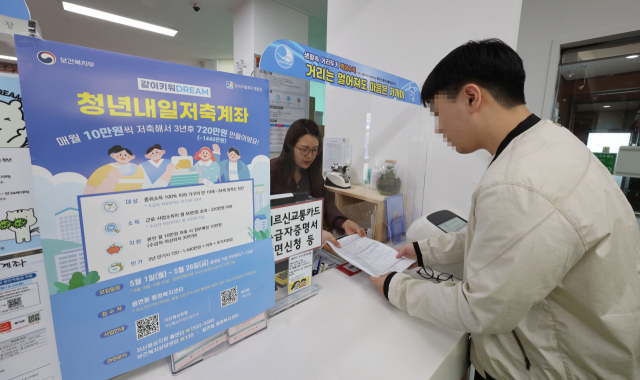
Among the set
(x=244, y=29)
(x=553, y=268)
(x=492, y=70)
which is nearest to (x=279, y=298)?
(x=553, y=268)

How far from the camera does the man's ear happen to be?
2.41 feet

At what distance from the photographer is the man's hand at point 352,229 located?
4.27 feet

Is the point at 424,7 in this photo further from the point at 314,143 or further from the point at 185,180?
the point at 185,180

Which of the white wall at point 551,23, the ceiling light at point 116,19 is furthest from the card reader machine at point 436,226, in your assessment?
the ceiling light at point 116,19

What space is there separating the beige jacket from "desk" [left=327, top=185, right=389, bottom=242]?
78cm

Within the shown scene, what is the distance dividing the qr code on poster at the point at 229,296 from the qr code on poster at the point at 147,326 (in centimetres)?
14

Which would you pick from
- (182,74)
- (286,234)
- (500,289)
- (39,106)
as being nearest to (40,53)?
(39,106)

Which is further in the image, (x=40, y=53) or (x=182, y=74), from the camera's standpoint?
(x=182, y=74)

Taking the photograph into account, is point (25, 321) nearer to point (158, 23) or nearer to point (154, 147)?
point (154, 147)

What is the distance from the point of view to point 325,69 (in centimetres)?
88

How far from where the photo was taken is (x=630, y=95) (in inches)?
74.8

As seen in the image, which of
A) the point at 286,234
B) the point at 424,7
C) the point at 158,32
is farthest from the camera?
the point at 158,32

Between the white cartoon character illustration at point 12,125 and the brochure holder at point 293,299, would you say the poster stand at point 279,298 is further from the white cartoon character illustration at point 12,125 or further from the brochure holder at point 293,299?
the white cartoon character illustration at point 12,125

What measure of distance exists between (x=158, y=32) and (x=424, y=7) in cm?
428
